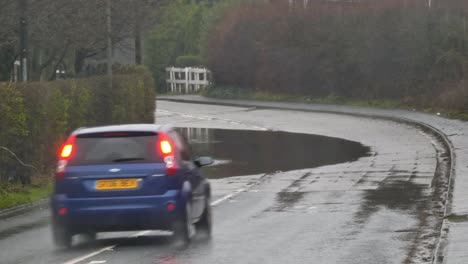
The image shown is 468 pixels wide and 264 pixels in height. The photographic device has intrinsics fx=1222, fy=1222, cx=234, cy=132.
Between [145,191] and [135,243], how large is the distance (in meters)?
1.05

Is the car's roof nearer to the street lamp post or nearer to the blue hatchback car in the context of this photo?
the blue hatchback car

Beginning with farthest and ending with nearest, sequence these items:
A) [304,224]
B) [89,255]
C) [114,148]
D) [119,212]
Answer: [304,224]
[114,148]
[119,212]
[89,255]

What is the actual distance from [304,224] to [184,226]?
2961mm

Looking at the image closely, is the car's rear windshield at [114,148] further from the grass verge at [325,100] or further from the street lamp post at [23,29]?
the grass verge at [325,100]

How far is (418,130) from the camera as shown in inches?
1635

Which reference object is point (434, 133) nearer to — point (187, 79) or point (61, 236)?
point (61, 236)

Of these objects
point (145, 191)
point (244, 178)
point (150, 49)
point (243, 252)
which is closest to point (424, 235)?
point (243, 252)

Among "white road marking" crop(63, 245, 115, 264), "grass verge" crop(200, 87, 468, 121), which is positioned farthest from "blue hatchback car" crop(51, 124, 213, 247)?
"grass verge" crop(200, 87, 468, 121)

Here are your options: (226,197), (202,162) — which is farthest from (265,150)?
(202,162)

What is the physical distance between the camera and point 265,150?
35719 millimetres

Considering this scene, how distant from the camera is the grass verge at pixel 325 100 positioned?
4797cm

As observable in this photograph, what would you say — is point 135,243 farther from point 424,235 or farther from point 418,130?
point 418,130

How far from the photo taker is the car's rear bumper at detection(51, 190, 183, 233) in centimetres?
1501

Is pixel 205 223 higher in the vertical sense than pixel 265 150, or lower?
higher
